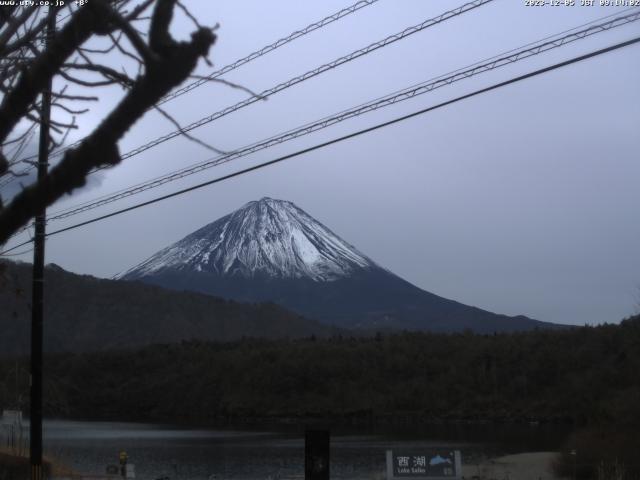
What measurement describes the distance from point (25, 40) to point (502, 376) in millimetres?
69770

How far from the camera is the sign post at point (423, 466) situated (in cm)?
1795

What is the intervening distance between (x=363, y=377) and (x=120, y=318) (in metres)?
41.1

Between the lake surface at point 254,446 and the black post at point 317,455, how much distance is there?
1546cm

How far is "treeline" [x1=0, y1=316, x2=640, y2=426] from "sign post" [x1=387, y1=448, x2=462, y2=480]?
44.3 metres

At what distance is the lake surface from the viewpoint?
32.2 m

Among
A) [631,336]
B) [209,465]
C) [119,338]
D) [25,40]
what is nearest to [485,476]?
[209,465]

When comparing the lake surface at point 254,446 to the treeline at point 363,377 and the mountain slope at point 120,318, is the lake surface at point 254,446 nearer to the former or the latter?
the treeline at point 363,377

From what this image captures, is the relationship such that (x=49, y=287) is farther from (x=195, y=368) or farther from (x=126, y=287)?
(x=195, y=368)

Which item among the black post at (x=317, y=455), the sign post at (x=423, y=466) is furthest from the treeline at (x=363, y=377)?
the black post at (x=317, y=455)

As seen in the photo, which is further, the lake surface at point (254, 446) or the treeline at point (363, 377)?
the treeline at point (363, 377)

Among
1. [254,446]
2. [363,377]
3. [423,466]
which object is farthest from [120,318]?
[423,466]

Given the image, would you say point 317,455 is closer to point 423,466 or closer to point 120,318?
point 423,466

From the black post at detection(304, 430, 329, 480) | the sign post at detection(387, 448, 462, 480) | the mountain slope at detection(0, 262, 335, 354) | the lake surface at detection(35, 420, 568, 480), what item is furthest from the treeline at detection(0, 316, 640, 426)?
the black post at detection(304, 430, 329, 480)

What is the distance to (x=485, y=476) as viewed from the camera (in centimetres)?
2933
